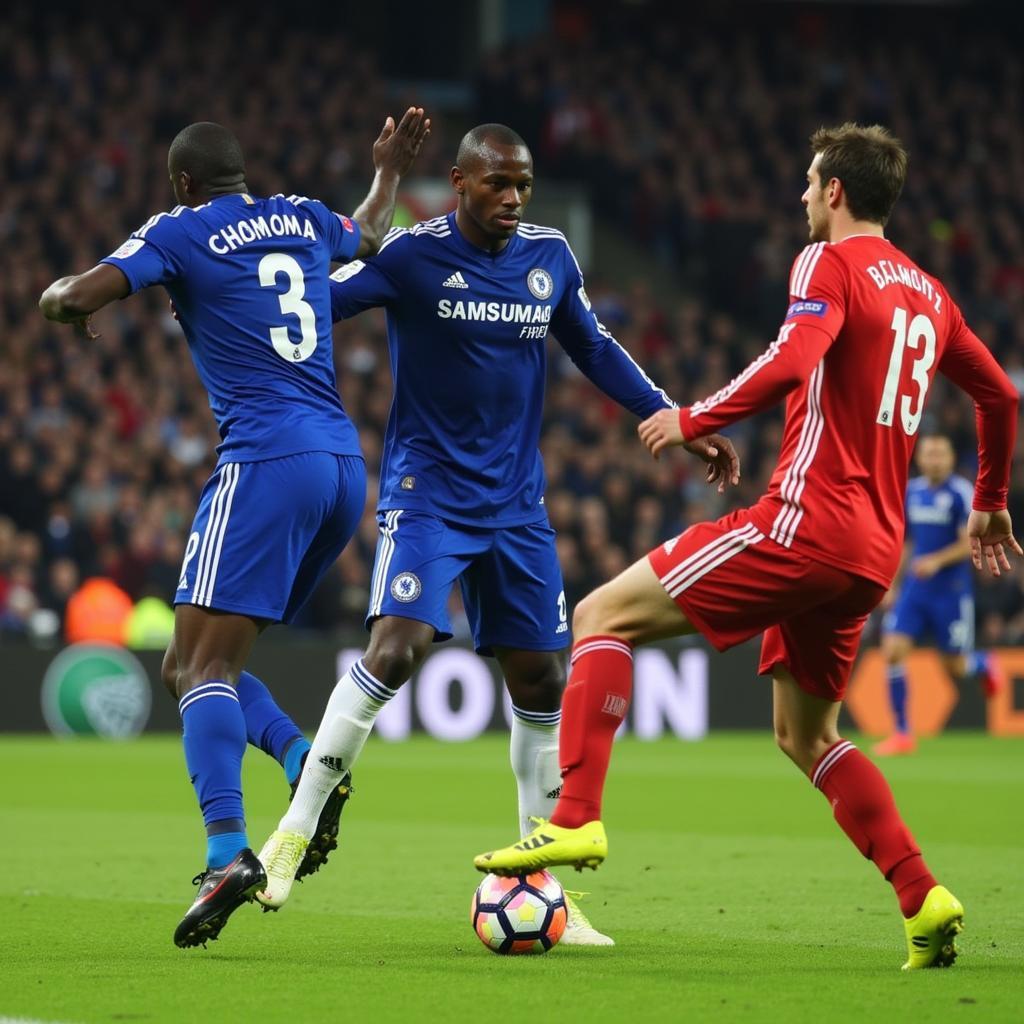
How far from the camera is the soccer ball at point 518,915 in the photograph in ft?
18.6

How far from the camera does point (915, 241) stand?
24969 mm

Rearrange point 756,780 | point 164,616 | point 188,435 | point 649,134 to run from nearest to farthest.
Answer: point 756,780, point 164,616, point 188,435, point 649,134

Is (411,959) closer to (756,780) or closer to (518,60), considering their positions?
(756,780)

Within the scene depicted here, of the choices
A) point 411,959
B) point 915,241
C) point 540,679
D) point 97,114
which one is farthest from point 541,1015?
point 915,241

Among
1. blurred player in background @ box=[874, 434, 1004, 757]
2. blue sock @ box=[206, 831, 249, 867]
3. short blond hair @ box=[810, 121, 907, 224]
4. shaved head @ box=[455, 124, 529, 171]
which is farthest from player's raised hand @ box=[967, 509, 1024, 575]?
blurred player in background @ box=[874, 434, 1004, 757]

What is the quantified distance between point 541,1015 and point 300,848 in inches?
58.8

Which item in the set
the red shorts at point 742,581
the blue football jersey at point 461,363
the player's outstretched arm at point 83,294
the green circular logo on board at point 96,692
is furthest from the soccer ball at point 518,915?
the green circular logo on board at point 96,692

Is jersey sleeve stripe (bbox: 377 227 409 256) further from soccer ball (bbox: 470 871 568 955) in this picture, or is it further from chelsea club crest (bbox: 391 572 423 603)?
soccer ball (bbox: 470 871 568 955)

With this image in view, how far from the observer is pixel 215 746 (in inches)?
218

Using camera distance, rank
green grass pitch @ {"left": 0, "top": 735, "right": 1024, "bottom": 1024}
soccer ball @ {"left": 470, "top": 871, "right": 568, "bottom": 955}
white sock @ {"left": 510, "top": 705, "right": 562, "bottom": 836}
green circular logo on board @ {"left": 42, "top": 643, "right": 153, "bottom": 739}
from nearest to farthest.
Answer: green grass pitch @ {"left": 0, "top": 735, "right": 1024, "bottom": 1024}
soccer ball @ {"left": 470, "top": 871, "right": 568, "bottom": 955}
white sock @ {"left": 510, "top": 705, "right": 562, "bottom": 836}
green circular logo on board @ {"left": 42, "top": 643, "right": 153, "bottom": 739}

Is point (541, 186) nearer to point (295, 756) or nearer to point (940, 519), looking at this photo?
point (940, 519)

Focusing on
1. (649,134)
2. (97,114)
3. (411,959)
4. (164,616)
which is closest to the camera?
(411,959)

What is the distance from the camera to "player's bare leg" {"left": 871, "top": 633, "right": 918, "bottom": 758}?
14.6 m

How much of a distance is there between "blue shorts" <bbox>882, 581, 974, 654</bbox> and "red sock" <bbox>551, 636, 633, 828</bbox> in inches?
390
